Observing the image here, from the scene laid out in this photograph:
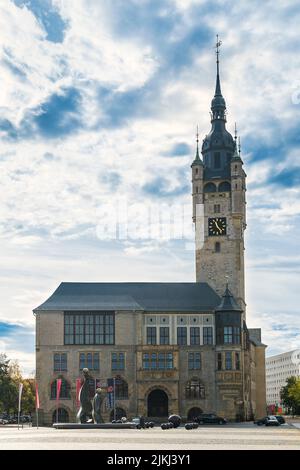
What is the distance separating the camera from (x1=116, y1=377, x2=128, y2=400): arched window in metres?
98.8

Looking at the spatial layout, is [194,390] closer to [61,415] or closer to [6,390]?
[61,415]

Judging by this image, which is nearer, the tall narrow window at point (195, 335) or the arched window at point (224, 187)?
the tall narrow window at point (195, 335)

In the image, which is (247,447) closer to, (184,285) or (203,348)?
(203,348)

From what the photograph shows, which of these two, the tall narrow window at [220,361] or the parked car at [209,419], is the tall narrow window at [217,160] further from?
the parked car at [209,419]

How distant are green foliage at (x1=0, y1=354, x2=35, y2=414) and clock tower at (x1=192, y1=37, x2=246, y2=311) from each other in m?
30.5

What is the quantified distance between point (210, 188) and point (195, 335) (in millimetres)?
22931

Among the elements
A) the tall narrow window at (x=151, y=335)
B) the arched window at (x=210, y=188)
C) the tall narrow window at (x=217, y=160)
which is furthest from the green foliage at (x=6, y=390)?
the tall narrow window at (x=217, y=160)

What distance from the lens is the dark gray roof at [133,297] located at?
101562 millimetres

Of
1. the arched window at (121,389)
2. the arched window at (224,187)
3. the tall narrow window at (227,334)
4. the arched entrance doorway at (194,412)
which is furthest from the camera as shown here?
the arched window at (224,187)

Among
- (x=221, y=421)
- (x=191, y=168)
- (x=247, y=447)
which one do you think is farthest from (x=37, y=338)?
(x=247, y=447)

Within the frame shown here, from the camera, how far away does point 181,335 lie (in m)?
101

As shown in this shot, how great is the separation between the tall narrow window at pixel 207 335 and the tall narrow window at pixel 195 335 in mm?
734

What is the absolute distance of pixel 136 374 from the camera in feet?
325
